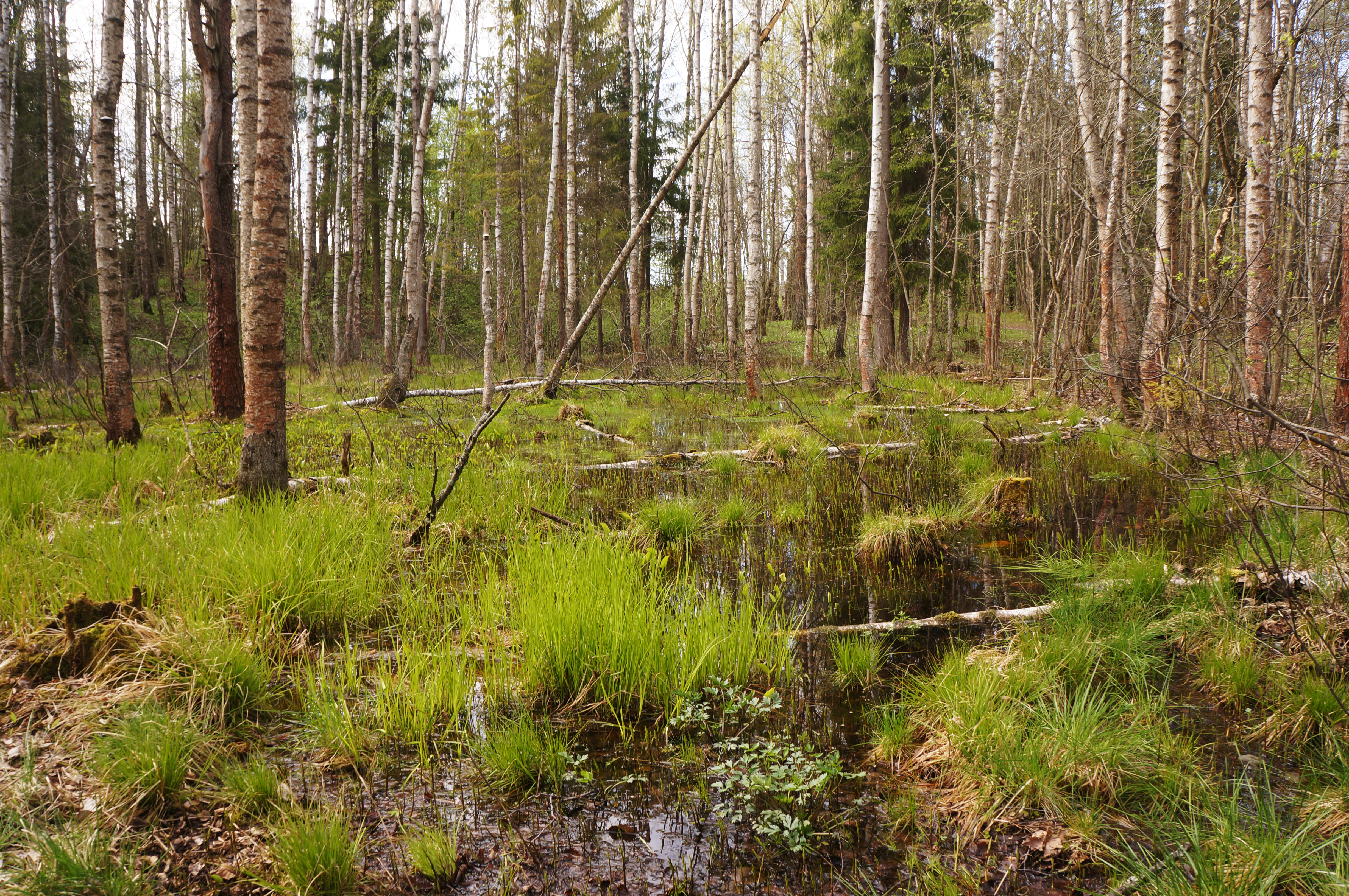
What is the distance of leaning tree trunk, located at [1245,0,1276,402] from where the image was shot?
21.3ft

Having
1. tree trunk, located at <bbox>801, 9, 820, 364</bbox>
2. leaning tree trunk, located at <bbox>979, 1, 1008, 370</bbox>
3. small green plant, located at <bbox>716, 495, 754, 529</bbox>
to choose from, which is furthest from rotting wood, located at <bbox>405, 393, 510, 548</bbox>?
tree trunk, located at <bbox>801, 9, 820, 364</bbox>

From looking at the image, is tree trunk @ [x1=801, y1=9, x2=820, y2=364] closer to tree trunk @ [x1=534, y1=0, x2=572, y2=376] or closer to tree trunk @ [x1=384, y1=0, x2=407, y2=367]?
tree trunk @ [x1=534, y1=0, x2=572, y2=376]

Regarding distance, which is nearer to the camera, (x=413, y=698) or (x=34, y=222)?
(x=413, y=698)

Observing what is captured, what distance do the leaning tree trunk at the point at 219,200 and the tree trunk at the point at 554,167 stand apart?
669 centimetres

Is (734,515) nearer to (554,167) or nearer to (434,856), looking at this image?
(434,856)

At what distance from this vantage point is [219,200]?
8.95 m

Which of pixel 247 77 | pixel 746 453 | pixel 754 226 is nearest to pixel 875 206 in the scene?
pixel 754 226

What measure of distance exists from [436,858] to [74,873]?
87 centimetres

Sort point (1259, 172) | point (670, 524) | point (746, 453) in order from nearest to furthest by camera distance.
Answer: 1. point (670, 524)
2. point (1259, 172)
3. point (746, 453)

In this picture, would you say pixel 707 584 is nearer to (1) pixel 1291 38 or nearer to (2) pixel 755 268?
(1) pixel 1291 38

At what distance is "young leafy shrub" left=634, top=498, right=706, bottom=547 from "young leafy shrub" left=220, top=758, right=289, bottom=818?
298cm

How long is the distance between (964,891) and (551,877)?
1193mm

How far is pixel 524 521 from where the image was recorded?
16.9 ft

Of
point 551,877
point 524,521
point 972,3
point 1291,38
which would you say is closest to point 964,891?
point 551,877
